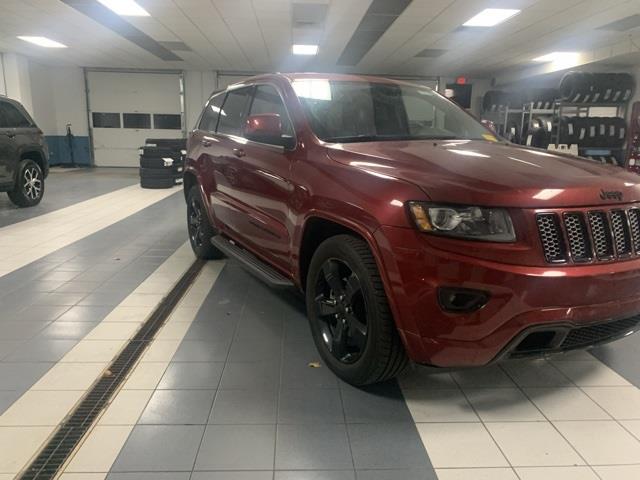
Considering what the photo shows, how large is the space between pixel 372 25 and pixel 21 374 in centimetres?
925

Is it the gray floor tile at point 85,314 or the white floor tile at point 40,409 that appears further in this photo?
the gray floor tile at point 85,314

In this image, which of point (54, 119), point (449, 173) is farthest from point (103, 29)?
point (449, 173)

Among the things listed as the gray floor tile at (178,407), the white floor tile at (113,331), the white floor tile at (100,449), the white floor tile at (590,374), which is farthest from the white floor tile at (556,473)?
the white floor tile at (113,331)

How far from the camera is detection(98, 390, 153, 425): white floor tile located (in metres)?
2.24

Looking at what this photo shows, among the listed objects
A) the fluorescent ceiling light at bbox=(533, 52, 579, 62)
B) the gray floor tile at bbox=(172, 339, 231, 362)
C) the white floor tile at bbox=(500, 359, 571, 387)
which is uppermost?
the fluorescent ceiling light at bbox=(533, 52, 579, 62)

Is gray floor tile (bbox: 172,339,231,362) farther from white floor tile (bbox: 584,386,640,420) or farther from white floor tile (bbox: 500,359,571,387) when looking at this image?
white floor tile (bbox: 584,386,640,420)

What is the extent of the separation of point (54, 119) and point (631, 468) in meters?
19.1

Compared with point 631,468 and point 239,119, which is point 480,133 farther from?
point 631,468

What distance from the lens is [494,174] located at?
2.07 metres

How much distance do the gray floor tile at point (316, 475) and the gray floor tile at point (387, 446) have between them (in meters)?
0.07

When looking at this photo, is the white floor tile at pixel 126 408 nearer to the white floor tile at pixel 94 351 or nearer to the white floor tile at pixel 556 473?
the white floor tile at pixel 94 351

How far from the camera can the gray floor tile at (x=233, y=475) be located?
1896mm

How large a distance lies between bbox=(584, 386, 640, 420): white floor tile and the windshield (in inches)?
64.7

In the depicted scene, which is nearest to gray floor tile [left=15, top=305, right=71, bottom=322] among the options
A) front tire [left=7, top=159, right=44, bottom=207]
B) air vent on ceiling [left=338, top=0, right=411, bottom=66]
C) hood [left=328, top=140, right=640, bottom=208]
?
hood [left=328, top=140, right=640, bottom=208]
